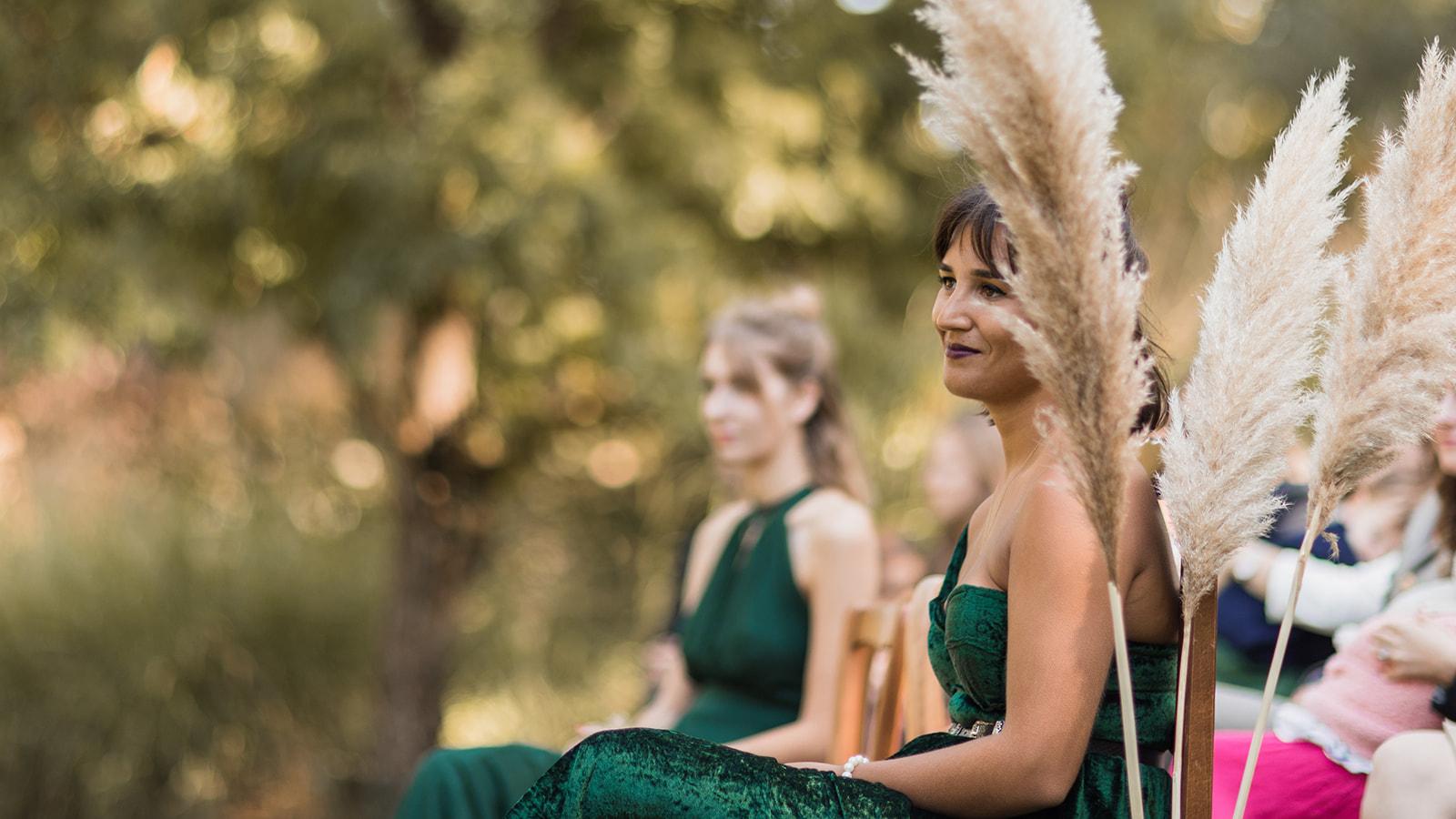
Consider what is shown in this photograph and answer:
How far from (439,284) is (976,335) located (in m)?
3.49

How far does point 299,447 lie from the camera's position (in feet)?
→ 26.3

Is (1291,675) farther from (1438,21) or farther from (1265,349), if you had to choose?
(1438,21)

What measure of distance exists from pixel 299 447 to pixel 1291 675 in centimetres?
604

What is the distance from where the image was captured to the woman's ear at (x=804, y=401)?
11.4 feet

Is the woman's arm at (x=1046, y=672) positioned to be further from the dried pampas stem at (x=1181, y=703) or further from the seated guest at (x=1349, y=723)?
the seated guest at (x=1349, y=723)

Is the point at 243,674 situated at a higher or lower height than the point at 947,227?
lower

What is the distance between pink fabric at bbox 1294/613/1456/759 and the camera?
197cm

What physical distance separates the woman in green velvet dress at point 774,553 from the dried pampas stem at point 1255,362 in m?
1.74

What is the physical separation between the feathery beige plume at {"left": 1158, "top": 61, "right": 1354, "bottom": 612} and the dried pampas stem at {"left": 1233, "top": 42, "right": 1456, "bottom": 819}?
1.4 inches

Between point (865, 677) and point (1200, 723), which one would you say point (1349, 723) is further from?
point (865, 677)

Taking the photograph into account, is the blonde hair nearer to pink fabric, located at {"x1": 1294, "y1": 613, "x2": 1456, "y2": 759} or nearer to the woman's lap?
pink fabric, located at {"x1": 1294, "y1": 613, "x2": 1456, "y2": 759}

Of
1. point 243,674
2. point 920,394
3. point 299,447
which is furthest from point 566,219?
point 299,447

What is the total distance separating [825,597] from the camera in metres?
3.17

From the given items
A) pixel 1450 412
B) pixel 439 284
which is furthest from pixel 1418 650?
pixel 439 284
